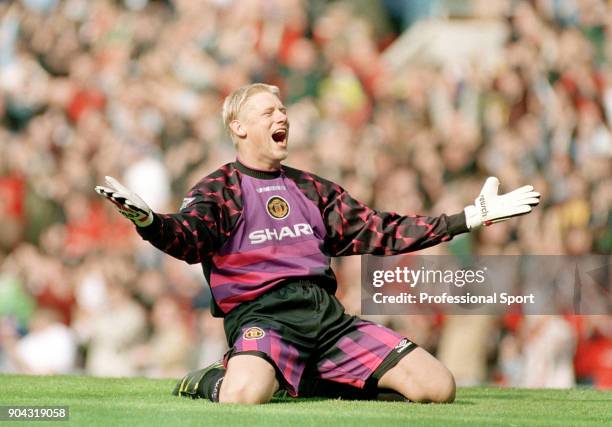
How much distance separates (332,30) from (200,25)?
1324mm

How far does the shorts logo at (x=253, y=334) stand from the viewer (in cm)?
555

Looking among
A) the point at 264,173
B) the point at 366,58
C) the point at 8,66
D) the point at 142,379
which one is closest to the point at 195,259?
the point at 264,173

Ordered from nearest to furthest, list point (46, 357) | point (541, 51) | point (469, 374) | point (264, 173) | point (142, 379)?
point (264, 173) < point (142, 379) < point (469, 374) < point (46, 357) < point (541, 51)

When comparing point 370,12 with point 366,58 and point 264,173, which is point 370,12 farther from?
point 264,173

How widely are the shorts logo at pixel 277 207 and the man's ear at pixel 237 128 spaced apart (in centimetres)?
38

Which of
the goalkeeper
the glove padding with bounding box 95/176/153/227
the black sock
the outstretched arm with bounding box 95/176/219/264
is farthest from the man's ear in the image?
the black sock

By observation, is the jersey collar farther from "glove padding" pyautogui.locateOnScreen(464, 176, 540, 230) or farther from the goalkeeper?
"glove padding" pyautogui.locateOnScreen(464, 176, 540, 230)

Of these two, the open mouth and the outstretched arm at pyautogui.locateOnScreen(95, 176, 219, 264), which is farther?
the open mouth

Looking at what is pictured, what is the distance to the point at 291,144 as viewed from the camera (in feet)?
34.4

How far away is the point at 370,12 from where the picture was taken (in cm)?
1145

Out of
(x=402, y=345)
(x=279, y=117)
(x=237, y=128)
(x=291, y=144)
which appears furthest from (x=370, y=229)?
(x=291, y=144)

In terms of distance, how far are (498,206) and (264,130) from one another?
123cm

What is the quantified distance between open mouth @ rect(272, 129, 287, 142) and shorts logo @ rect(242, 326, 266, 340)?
102 centimetres

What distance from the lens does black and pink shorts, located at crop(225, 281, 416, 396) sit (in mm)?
5578
